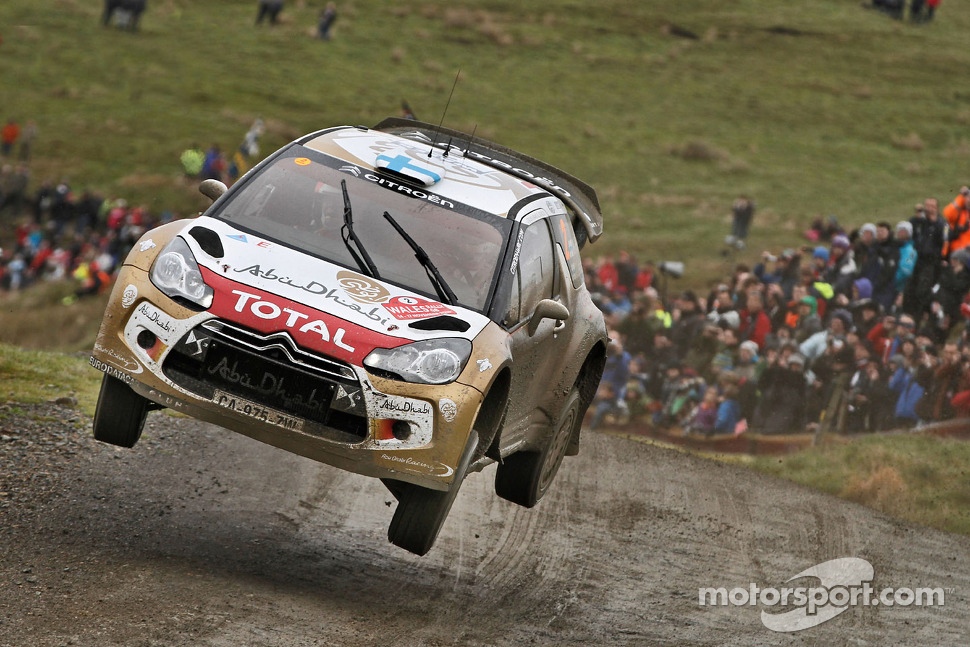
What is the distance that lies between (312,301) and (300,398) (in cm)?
47

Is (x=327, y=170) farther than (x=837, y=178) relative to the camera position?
No

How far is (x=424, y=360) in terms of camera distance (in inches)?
230

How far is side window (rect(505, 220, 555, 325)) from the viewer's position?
6730mm

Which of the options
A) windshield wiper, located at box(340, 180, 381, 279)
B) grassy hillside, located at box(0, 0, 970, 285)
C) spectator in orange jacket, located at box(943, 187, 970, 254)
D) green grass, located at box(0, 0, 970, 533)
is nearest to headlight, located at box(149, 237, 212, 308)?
windshield wiper, located at box(340, 180, 381, 279)

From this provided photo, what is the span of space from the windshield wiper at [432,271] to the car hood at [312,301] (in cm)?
8

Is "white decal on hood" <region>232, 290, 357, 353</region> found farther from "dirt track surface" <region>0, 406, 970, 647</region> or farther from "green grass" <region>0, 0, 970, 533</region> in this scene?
"green grass" <region>0, 0, 970, 533</region>

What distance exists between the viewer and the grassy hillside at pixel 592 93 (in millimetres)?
32094

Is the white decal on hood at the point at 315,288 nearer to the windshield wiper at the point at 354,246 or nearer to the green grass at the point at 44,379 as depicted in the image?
the windshield wiper at the point at 354,246

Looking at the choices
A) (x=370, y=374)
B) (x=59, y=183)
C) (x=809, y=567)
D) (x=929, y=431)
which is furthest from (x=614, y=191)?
(x=370, y=374)

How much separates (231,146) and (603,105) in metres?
13.8

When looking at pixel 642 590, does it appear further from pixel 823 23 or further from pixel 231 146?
pixel 823 23

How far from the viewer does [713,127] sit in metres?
39.2

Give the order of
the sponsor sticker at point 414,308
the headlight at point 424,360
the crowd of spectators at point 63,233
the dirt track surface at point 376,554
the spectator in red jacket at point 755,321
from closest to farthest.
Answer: the dirt track surface at point 376,554 < the headlight at point 424,360 < the sponsor sticker at point 414,308 < the spectator in red jacket at point 755,321 < the crowd of spectators at point 63,233

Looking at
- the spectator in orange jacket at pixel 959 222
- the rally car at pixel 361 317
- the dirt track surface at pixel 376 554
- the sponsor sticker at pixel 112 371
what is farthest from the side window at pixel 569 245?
the spectator in orange jacket at pixel 959 222
